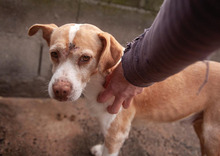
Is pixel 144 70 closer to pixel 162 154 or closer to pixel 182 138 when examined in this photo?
pixel 162 154

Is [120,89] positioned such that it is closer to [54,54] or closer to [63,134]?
[54,54]

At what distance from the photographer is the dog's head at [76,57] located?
1.14 m

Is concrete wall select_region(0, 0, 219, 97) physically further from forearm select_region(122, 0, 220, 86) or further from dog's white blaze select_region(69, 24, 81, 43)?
forearm select_region(122, 0, 220, 86)

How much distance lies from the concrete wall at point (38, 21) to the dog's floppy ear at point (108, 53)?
1.12 meters

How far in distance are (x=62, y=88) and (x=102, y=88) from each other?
1.42ft

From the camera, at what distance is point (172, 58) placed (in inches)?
26.2

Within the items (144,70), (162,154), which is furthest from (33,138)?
(144,70)

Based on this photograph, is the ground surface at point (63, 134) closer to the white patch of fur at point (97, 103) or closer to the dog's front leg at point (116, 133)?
the dog's front leg at point (116, 133)

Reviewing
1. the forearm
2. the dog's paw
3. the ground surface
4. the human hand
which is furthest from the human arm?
the ground surface

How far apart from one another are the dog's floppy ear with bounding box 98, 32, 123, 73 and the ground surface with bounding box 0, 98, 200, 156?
1189 mm

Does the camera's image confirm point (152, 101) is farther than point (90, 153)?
No

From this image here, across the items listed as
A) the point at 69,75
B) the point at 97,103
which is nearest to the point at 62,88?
the point at 69,75

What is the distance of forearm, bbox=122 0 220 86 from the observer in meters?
0.53

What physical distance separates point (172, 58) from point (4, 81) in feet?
7.91
